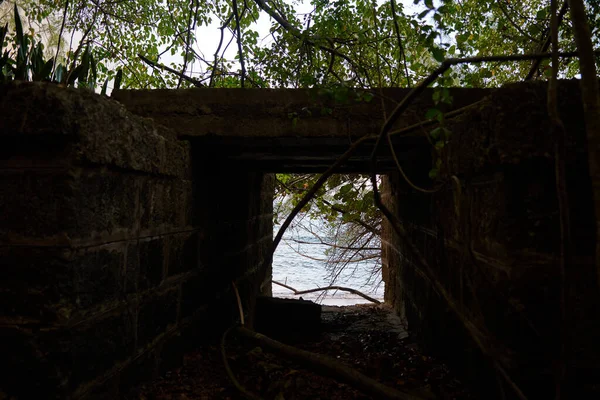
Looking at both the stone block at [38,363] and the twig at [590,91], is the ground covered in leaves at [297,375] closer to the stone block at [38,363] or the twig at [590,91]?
the stone block at [38,363]

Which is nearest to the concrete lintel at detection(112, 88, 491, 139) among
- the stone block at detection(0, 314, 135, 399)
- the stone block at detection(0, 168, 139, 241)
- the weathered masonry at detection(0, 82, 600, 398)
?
the weathered masonry at detection(0, 82, 600, 398)

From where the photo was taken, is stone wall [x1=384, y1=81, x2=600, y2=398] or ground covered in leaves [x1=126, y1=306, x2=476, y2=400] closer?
stone wall [x1=384, y1=81, x2=600, y2=398]

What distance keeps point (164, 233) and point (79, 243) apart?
751 millimetres

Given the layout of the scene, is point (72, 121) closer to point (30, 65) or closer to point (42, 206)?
point (42, 206)

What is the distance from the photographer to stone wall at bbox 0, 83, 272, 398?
142 cm

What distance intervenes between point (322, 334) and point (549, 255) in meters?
2.88

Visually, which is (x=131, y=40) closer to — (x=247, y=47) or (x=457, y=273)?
(x=247, y=47)

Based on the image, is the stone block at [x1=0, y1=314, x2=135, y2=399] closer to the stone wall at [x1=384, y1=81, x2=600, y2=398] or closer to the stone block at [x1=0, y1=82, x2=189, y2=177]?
the stone block at [x1=0, y1=82, x2=189, y2=177]

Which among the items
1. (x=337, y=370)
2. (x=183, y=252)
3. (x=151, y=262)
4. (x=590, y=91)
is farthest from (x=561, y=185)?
(x=183, y=252)

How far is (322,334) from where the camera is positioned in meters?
4.01

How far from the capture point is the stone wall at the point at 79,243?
1.42 meters

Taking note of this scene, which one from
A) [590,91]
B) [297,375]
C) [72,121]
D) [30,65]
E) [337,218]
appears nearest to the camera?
[590,91]

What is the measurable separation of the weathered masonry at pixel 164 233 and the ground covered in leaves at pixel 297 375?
0.14 m

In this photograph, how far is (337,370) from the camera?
190cm
